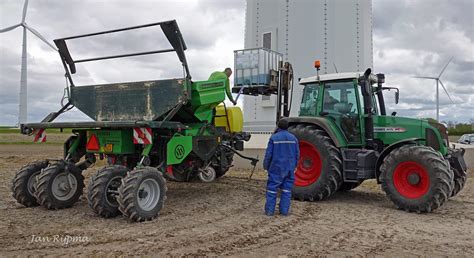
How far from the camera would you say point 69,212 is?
677 cm

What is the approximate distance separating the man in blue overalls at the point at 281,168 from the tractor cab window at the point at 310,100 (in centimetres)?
191

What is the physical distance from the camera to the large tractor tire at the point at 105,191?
6.20 metres

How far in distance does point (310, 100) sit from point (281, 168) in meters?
2.41

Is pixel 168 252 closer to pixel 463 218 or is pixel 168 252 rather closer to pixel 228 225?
pixel 228 225

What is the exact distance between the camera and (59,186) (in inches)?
275

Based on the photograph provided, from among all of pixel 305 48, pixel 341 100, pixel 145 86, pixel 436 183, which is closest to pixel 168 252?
pixel 145 86

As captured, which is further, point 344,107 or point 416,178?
point 344,107

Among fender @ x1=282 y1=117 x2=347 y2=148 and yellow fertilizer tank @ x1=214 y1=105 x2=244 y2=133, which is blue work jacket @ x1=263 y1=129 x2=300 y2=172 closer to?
fender @ x1=282 y1=117 x2=347 y2=148

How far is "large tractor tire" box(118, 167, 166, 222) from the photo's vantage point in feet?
19.7

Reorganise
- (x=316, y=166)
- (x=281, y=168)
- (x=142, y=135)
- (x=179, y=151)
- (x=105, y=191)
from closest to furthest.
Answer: (x=105, y=191), (x=142, y=135), (x=281, y=168), (x=179, y=151), (x=316, y=166)

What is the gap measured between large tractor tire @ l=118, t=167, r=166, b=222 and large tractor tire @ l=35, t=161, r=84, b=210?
143 centimetres

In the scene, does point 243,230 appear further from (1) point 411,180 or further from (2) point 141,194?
(1) point 411,180

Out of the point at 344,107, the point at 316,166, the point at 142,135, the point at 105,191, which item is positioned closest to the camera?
the point at 105,191

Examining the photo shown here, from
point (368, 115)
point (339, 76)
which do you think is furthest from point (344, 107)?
point (339, 76)
